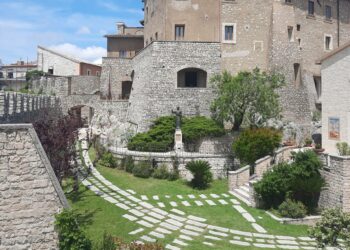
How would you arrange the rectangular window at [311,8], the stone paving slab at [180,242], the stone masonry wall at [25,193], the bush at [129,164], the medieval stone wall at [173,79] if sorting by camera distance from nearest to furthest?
the stone masonry wall at [25,193]
the stone paving slab at [180,242]
the bush at [129,164]
the medieval stone wall at [173,79]
the rectangular window at [311,8]

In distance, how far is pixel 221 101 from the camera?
82.4ft

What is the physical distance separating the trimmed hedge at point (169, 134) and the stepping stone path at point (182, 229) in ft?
19.9

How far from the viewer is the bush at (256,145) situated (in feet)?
72.3

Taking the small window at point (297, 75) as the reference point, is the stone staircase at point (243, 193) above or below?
below

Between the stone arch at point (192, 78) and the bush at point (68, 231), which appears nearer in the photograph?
the bush at point (68, 231)

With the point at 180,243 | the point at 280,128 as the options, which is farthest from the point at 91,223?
the point at 280,128

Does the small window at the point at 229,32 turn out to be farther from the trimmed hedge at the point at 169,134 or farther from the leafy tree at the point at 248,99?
the trimmed hedge at the point at 169,134

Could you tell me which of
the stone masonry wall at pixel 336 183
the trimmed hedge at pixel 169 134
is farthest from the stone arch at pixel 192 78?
the stone masonry wall at pixel 336 183

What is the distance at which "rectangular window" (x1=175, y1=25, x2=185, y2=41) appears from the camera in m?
30.9

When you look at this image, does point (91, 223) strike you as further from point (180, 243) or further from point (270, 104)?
point (270, 104)

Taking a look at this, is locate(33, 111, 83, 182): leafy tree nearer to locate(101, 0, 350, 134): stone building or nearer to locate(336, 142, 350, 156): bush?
locate(101, 0, 350, 134): stone building

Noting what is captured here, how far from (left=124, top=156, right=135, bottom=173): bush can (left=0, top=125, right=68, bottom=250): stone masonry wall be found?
12256 mm

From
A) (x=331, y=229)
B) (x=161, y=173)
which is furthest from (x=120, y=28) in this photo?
(x=331, y=229)

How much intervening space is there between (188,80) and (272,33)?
8088mm
